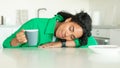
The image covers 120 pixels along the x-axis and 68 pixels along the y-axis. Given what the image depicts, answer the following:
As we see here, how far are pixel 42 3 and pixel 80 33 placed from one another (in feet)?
7.78

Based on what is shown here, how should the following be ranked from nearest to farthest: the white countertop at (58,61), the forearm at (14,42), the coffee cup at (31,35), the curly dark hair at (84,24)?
the white countertop at (58,61) < the coffee cup at (31,35) < the forearm at (14,42) < the curly dark hair at (84,24)

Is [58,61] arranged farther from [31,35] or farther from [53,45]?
[53,45]

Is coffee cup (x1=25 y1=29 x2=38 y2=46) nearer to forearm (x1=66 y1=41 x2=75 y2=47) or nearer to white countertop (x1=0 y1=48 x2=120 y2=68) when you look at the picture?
white countertop (x1=0 y1=48 x2=120 y2=68)

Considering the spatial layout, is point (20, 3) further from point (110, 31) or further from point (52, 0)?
point (110, 31)

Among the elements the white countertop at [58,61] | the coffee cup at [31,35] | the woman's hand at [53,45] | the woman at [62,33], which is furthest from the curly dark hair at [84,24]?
the white countertop at [58,61]

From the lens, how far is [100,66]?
0.77 metres

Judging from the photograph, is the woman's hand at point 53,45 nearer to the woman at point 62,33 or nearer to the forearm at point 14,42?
the woman at point 62,33

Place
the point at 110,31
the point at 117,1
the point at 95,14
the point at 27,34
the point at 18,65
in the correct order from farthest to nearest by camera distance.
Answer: the point at 95,14, the point at 117,1, the point at 110,31, the point at 27,34, the point at 18,65

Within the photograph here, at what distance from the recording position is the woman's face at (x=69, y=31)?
5.02ft

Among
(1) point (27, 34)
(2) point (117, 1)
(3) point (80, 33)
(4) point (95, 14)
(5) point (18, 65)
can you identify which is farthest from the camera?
(4) point (95, 14)

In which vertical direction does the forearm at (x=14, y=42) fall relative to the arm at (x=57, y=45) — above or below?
above

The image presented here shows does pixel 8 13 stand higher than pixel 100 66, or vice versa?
pixel 8 13

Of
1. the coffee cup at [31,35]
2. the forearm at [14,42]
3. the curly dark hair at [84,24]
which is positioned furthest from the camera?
the curly dark hair at [84,24]

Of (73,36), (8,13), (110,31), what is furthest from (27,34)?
(8,13)
